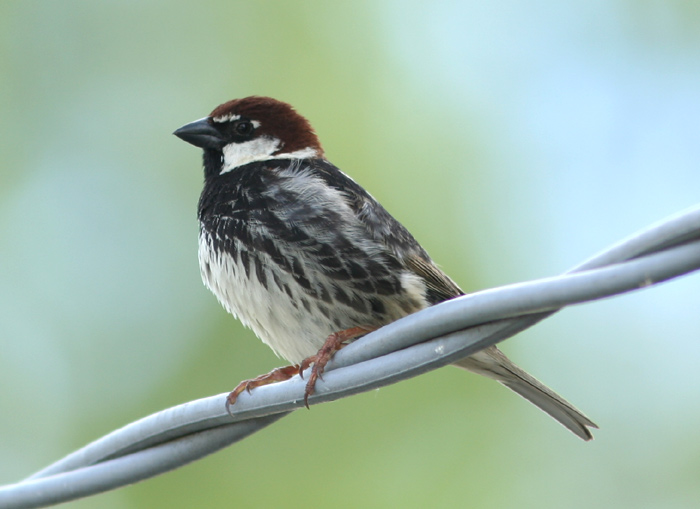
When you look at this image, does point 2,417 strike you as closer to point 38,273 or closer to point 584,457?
point 38,273

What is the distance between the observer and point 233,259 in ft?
11.1

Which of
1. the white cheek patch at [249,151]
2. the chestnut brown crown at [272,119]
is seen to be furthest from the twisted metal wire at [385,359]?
the chestnut brown crown at [272,119]

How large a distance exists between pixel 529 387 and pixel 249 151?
5.44 feet

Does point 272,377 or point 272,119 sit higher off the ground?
point 272,119

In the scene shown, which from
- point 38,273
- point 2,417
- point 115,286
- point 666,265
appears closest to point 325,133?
point 115,286

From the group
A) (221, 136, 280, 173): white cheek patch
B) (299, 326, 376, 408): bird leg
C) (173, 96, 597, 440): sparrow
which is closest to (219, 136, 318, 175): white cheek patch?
(221, 136, 280, 173): white cheek patch

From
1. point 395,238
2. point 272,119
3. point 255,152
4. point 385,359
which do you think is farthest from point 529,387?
point 272,119

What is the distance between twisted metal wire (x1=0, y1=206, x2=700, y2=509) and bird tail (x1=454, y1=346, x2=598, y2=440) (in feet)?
2.53

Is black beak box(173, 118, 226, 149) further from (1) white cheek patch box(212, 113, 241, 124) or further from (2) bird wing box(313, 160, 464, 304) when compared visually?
(2) bird wing box(313, 160, 464, 304)

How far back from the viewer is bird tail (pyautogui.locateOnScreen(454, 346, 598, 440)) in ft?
10.2

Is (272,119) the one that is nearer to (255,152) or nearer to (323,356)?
(255,152)

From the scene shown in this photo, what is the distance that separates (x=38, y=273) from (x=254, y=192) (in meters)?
4.82

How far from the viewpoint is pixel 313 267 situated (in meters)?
3.24

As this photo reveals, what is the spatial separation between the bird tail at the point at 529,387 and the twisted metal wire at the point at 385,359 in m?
0.77
